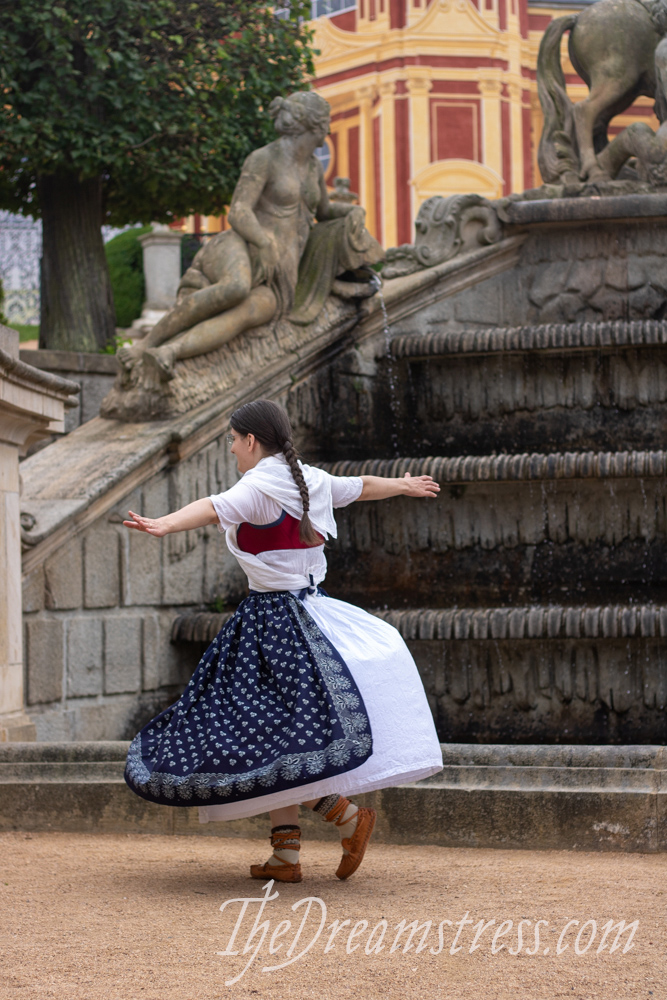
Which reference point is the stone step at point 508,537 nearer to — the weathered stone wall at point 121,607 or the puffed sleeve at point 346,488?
the weathered stone wall at point 121,607

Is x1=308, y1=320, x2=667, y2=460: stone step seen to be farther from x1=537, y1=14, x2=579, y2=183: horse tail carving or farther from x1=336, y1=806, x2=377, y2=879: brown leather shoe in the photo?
x1=336, y1=806, x2=377, y2=879: brown leather shoe

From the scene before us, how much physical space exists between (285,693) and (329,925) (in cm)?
69

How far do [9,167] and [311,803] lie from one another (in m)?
10.1

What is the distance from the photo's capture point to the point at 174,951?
2967mm

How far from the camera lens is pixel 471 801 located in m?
4.15

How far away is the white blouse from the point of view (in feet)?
12.2

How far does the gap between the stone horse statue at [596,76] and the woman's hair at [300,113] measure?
2135 millimetres

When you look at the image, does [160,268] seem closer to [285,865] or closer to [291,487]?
[291,487]

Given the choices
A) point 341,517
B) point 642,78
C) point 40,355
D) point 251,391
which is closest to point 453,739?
point 341,517

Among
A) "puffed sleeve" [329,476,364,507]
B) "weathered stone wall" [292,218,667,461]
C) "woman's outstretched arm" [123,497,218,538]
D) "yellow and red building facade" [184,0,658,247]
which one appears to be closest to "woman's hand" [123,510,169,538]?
"woman's outstretched arm" [123,497,218,538]

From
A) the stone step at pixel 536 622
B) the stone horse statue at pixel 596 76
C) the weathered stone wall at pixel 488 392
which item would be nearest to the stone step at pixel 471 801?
the stone step at pixel 536 622

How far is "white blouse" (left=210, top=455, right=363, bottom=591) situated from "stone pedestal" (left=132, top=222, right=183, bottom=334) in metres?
14.8

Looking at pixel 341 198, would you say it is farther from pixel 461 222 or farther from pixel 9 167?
pixel 9 167

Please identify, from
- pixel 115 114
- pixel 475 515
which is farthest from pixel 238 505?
pixel 115 114
